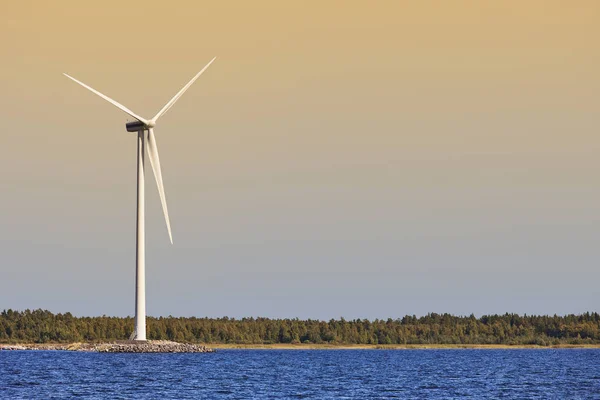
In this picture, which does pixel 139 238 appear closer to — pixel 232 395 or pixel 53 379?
→ pixel 53 379

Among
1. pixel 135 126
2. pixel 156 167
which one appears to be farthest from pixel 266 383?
pixel 135 126

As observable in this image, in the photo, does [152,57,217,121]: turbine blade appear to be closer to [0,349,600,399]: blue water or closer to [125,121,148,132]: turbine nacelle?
[125,121,148,132]: turbine nacelle

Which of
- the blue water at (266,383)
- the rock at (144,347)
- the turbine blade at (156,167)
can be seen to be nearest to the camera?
the blue water at (266,383)

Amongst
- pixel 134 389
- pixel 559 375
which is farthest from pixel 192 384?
pixel 559 375

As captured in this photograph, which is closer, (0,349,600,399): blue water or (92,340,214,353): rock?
(0,349,600,399): blue water

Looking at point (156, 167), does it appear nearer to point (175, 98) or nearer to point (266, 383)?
point (175, 98)

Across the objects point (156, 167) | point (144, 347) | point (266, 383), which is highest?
point (156, 167)

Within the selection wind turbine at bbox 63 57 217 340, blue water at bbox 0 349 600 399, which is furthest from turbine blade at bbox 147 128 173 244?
blue water at bbox 0 349 600 399

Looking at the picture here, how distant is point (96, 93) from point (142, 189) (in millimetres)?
14423

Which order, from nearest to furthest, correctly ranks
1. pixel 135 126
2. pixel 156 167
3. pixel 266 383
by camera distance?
pixel 266 383 < pixel 156 167 < pixel 135 126

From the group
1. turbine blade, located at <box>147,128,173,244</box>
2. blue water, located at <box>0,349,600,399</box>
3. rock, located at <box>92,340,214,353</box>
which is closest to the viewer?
blue water, located at <box>0,349,600,399</box>

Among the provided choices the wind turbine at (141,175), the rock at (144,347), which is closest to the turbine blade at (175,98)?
the wind turbine at (141,175)

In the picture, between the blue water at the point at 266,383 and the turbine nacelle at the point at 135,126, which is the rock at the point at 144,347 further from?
the turbine nacelle at the point at 135,126

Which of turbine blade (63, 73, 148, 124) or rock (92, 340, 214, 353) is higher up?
turbine blade (63, 73, 148, 124)
